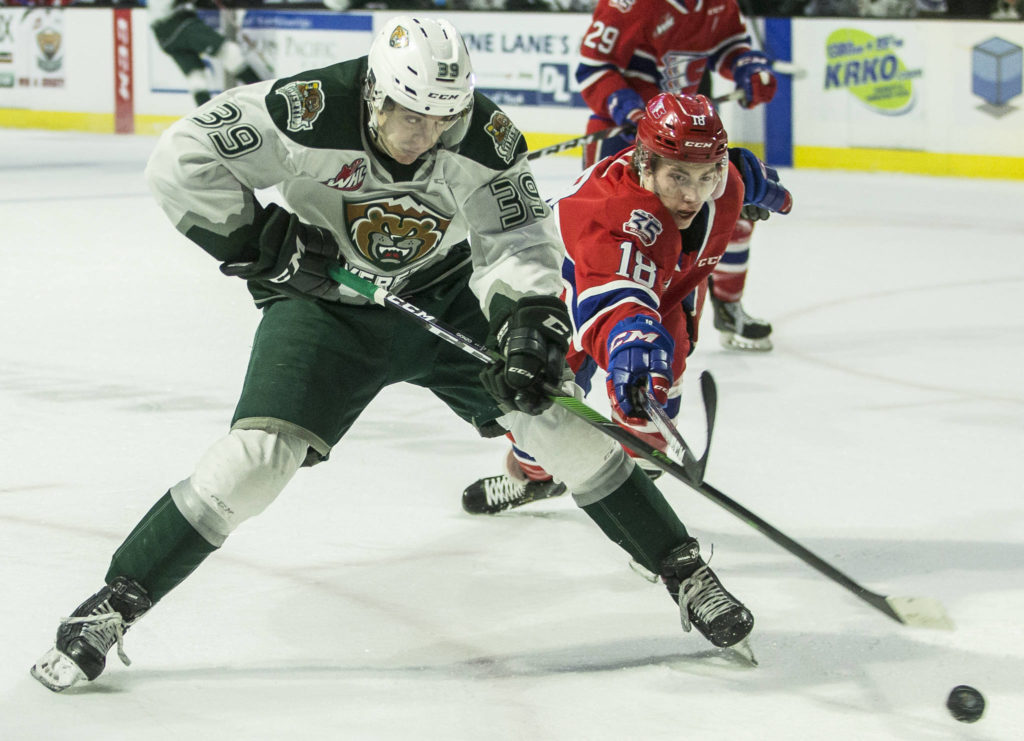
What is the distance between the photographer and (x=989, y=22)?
24.6ft

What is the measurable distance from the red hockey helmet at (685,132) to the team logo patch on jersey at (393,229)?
1.42 ft

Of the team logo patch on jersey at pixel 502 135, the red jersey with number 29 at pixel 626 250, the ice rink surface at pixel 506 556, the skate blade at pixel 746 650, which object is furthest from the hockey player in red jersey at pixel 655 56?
the skate blade at pixel 746 650

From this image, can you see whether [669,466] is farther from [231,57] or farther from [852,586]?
[231,57]

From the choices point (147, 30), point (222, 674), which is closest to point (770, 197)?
point (222, 674)

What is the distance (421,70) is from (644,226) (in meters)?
0.59

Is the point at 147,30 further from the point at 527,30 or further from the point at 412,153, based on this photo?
the point at 412,153

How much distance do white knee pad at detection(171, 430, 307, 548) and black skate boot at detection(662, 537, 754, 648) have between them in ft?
1.97

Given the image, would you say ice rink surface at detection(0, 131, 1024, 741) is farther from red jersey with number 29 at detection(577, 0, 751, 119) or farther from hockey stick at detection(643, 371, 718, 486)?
red jersey with number 29 at detection(577, 0, 751, 119)

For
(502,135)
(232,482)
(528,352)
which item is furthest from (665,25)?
(232,482)

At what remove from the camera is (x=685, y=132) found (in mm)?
2418

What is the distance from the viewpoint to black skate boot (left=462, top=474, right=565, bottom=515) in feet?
9.31

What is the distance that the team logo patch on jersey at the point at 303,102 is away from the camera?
2.06 metres

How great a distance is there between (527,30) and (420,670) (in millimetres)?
7157

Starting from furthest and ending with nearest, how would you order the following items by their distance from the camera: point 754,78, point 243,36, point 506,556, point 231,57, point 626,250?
point 243,36
point 231,57
point 754,78
point 506,556
point 626,250
